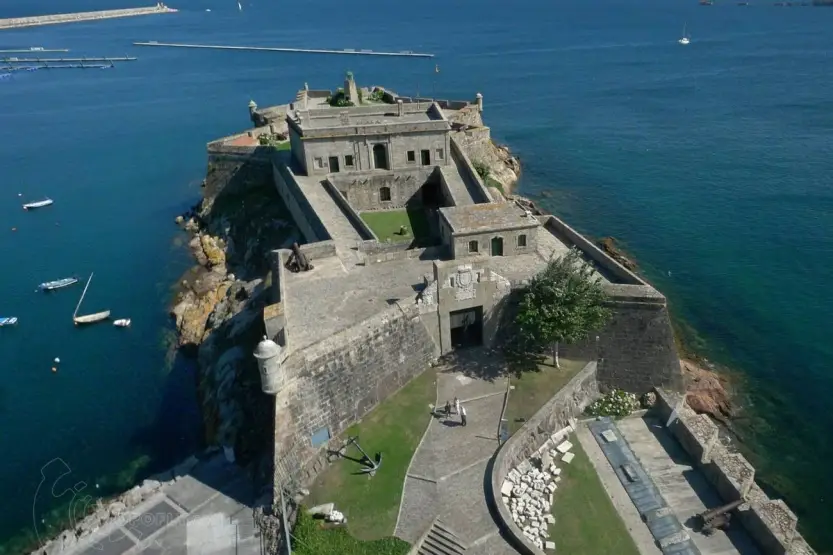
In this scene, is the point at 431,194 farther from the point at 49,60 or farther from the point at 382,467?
the point at 49,60

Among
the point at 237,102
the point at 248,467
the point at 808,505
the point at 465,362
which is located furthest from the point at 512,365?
the point at 237,102

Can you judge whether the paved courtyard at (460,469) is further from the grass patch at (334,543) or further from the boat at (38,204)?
the boat at (38,204)

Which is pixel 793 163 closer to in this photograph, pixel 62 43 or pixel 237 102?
pixel 237 102

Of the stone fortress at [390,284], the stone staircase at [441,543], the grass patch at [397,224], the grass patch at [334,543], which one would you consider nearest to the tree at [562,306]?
the stone fortress at [390,284]

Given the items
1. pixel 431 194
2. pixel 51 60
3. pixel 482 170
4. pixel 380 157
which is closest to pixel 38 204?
pixel 380 157

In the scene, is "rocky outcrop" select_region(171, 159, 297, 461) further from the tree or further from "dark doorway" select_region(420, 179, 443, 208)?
the tree

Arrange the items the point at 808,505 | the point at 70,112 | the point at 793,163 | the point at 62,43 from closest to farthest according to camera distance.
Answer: the point at 808,505, the point at 793,163, the point at 70,112, the point at 62,43
